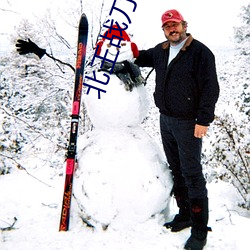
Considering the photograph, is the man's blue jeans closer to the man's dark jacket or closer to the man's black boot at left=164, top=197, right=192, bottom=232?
the man's dark jacket

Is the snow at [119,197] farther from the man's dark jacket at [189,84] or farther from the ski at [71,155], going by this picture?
the man's dark jacket at [189,84]

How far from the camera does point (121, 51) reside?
2898mm

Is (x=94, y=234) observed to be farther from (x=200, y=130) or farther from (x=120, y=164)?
(x=200, y=130)

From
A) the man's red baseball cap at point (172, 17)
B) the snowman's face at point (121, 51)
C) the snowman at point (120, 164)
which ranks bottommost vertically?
the snowman at point (120, 164)

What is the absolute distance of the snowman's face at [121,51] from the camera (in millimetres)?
2900

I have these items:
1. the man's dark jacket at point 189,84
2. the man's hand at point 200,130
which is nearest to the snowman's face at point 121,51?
the man's dark jacket at point 189,84

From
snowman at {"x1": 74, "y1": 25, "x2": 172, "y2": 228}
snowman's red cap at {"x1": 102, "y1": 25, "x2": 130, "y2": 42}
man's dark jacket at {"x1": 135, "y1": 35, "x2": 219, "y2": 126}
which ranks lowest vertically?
snowman at {"x1": 74, "y1": 25, "x2": 172, "y2": 228}

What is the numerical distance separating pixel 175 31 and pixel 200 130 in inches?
35.2

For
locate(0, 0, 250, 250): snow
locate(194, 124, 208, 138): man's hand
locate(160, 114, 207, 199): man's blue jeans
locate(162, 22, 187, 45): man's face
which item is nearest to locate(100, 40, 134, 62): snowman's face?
locate(0, 0, 250, 250): snow

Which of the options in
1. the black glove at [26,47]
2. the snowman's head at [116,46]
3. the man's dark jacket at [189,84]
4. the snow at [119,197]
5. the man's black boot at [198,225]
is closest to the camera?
the man's dark jacket at [189,84]

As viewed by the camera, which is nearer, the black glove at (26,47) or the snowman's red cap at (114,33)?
the snowman's red cap at (114,33)

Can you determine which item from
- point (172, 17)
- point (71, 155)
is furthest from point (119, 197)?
point (172, 17)

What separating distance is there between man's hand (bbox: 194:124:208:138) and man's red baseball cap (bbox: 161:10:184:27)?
0.93m

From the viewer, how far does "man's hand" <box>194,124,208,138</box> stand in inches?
95.0
